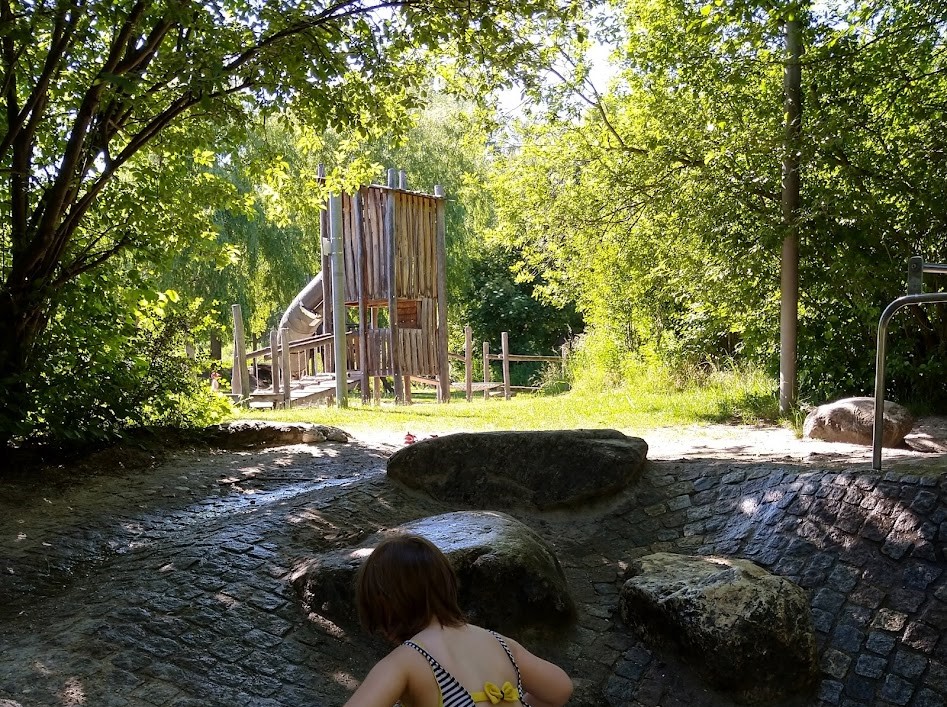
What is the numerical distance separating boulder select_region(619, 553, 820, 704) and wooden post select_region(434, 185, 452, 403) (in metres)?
12.3

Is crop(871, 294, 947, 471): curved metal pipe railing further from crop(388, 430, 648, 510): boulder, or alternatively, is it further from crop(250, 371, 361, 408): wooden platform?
crop(250, 371, 361, 408): wooden platform

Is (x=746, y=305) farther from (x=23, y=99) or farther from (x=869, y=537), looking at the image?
(x=23, y=99)

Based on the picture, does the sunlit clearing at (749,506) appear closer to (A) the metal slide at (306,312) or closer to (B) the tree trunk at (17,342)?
(B) the tree trunk at (17,342)

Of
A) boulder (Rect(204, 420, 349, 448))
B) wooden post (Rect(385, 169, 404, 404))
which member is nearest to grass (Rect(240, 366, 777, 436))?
boulder (Rect(204, 420, 349, 448))

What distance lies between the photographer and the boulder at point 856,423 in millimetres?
7742

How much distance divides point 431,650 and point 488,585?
2133mm

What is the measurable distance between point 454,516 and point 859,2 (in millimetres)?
7315

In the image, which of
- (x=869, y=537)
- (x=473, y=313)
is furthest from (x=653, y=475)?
(x=473, y=313)

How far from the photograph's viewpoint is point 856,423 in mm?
7887

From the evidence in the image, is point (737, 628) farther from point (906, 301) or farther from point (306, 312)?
point (306, 312)

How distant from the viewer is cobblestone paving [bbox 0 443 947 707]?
3898mm

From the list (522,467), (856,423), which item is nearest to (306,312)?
(856,423)

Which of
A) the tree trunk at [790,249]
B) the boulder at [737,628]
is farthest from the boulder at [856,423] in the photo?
the boulder at [737,628]

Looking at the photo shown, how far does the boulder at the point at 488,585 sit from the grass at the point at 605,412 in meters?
5.14
